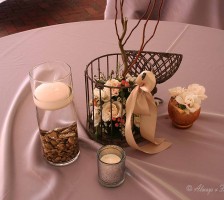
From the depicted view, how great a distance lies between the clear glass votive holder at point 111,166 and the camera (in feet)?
2.00

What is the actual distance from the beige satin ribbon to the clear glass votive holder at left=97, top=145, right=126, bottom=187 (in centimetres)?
4

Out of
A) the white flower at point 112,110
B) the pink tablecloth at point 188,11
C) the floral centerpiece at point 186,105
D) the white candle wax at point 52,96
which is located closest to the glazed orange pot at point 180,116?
the floral centerpiece at point 186,105

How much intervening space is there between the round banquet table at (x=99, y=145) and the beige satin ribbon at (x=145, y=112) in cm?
2

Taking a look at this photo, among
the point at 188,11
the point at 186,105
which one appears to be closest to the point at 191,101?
the point at 186,105

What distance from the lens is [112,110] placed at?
2.21ft

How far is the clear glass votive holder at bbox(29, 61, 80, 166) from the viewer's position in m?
0.62

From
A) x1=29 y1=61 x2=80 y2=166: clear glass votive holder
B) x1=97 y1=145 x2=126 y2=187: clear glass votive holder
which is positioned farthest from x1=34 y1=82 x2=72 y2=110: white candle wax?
x1=97 y1=145 x2=126 y2=187: clear glass votive holder

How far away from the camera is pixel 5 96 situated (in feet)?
2.88

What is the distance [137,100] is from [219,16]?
139 centimetres

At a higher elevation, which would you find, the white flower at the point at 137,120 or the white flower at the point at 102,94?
the white flower at the point at 102,94

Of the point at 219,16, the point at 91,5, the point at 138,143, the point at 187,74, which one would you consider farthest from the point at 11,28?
the point at 138,143

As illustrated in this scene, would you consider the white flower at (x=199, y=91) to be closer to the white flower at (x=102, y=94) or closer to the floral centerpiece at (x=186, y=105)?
the floral centerpiece at (x=186, y=105)

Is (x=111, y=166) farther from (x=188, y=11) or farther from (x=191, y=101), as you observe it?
(x=188, y=11)

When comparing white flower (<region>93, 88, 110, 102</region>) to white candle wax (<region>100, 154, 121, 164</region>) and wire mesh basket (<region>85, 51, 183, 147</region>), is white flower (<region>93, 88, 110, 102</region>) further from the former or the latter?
white candle wax (<region>100, 154, 121, 164</region>)
